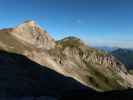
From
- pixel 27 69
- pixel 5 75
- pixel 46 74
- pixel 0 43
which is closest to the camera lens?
pixel 5 75

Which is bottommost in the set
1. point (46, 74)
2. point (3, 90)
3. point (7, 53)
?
point (3, 90)

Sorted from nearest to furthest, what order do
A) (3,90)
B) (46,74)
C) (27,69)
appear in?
(3,90) → (27,69) → (46,74)

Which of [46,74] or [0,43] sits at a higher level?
[0,43]

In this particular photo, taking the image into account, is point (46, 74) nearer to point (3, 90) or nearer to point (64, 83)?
point (64, 83)

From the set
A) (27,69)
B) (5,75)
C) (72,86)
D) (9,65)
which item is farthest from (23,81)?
(72,86)

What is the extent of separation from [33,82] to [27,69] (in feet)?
67.2

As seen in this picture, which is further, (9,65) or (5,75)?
(9,65)

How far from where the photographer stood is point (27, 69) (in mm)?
150875

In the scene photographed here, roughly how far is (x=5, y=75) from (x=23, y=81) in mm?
8684

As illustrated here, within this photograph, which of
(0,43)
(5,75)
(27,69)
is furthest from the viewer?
(0,43)

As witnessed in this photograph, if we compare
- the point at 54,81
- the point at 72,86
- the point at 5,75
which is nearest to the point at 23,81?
the point at 5,75

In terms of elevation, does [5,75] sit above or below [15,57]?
below

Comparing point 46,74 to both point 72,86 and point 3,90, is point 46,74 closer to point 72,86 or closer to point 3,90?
Result: point 72,86

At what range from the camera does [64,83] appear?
167m
